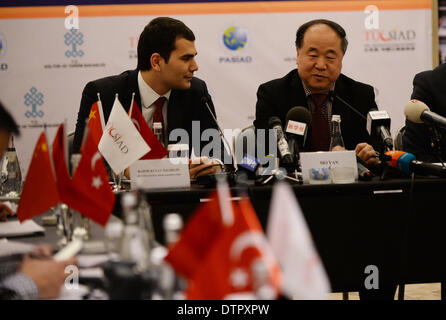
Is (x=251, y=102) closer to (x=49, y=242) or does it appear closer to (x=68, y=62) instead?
(x=68, y=62)

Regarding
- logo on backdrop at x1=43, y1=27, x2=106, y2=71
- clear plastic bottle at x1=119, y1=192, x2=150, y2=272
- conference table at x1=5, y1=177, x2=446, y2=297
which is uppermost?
logo on backdrop at x1=43, y1=27, x2=106, y2=71

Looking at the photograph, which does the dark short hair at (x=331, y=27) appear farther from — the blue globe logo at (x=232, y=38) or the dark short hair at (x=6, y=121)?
the dark short hair at (x=6, y=121)

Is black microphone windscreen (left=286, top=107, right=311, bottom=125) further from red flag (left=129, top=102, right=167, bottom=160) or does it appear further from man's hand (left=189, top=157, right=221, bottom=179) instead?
red flag (left=129, top=102, right=167, bottom=160)

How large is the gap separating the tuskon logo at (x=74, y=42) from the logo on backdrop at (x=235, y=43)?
3.53 feet

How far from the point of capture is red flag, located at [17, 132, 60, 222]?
1782 millimetres

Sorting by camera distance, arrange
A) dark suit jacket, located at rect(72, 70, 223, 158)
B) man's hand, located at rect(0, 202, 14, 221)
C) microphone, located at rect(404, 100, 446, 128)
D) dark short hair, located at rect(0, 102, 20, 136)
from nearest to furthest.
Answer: dark short hair, located at rect(0, 102, 20, 136) → man's hand, located at rect(0, 202, 14, 221) → microphone, located at rect(404, 100, 446, 128) → dark suit jacket, located at rect(72, 70, 223, 158)

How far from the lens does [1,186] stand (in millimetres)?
2803

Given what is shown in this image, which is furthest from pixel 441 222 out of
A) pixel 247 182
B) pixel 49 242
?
pixel 49 242

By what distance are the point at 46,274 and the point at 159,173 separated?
4.36 feet

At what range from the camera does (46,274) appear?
1.17 metres

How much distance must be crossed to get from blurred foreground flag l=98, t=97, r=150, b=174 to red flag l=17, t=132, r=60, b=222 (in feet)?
2.13

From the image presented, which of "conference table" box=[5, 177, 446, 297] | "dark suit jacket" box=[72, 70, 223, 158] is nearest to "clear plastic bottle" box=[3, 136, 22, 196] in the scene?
"dark suit jacket" box=[72, 70, 223, 158]

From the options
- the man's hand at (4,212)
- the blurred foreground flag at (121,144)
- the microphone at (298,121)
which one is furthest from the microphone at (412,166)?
the man's hand at (4,212)

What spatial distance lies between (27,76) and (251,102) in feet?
5.70
